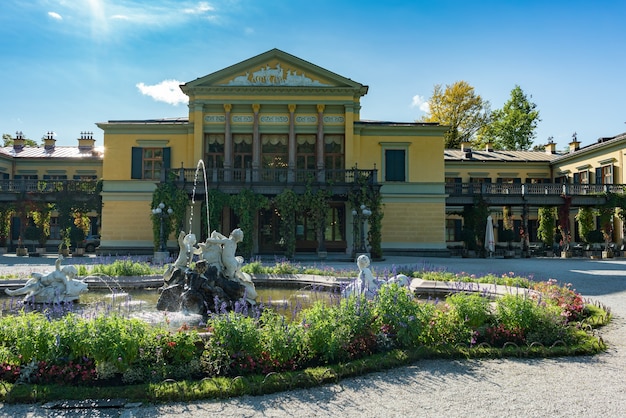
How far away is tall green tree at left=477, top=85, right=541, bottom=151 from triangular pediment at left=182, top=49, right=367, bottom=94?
24.9 m

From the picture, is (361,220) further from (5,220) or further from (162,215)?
(5,220)

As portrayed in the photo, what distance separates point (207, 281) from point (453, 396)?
5043 mm

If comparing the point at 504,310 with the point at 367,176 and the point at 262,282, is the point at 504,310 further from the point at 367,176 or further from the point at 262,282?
the point at 367,176

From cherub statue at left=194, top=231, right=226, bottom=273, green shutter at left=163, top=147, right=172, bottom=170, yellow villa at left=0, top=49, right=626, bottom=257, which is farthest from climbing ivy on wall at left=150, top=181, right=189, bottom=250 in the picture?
cherub statue at left=194, top=231, right=226, bottom=273

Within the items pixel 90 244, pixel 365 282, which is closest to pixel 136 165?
pixel 90 244

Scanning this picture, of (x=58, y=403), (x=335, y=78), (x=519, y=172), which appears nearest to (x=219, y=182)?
(x=335, y=78)

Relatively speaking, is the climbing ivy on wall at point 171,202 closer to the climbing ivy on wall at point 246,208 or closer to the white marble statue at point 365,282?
the climbing ivy on wall at point 246,208

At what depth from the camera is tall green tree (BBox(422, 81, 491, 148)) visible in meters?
43.0

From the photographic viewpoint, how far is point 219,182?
23.3 m

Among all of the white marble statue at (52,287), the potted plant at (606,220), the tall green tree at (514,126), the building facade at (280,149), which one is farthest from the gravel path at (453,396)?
the tall green tree at (514,126)

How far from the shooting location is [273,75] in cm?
2602

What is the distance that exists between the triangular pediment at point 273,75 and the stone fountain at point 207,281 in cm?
1863

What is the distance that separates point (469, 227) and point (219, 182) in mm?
15869

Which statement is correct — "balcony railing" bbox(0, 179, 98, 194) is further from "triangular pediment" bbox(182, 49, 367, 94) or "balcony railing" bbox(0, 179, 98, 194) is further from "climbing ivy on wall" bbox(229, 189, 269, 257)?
"climbing ivy on wall" bbox(229, 189, 269, 257)
